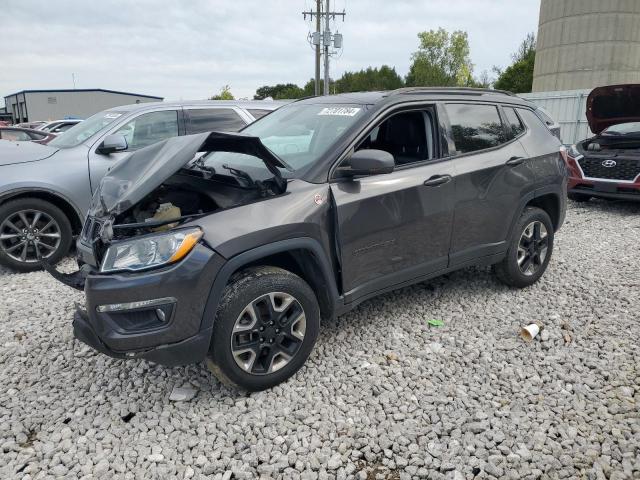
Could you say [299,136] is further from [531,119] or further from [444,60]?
[444,60]

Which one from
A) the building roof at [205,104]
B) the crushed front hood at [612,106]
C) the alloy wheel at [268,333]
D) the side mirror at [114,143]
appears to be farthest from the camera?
the crushed front hood at [612,106]

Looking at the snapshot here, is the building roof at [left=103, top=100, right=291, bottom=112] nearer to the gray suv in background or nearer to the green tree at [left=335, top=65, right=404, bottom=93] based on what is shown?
the gray suv in background

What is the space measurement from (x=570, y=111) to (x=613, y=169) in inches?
290

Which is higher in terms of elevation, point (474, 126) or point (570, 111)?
point (570, 111)

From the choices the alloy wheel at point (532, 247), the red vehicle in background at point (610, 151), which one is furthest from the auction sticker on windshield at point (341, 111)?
the red vehicle in background at point (610, 151)

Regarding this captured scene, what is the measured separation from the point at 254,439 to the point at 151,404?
28.8 inches

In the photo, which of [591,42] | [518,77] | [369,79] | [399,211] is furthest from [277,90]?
[399,211]

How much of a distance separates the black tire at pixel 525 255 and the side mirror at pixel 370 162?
179cm

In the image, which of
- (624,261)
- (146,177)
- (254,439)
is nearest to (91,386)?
(254,439)

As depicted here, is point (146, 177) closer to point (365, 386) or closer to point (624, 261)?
point (365, 386)

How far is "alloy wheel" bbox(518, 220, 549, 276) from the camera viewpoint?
4414 mm

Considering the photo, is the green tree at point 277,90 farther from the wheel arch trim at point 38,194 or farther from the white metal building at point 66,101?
the wheel arch trim at point 38,194

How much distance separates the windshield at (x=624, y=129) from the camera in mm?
8484

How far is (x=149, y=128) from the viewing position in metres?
5.95
